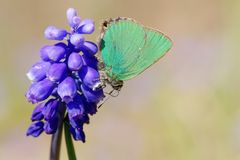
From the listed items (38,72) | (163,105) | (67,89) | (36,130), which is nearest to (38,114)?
(36,130)

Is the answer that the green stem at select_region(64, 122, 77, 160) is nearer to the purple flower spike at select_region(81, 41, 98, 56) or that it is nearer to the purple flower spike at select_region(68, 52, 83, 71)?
the purple flower spike at select_region(68, 52, 83, 71)

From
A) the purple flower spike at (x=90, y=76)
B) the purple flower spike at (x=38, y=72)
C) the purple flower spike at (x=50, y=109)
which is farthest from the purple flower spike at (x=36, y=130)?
the purple flower spike at (x=90, y=76)

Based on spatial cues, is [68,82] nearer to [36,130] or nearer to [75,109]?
[75,109]

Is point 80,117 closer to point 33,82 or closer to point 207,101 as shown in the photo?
point 33,82

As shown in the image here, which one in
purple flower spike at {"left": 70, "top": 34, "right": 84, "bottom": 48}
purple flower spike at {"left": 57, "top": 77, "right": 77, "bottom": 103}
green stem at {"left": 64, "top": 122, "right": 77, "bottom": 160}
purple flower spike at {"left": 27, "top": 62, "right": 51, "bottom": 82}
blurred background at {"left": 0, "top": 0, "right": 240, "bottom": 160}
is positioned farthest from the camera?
blurred background at {"left": 0, "top": 0, "right": 240, "bottom": 160}

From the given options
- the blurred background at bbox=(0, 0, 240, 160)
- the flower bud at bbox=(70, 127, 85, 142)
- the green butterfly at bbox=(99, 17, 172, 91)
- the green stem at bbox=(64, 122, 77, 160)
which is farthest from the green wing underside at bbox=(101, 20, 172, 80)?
the blurred background at bbox=(0, 0, 240, 160)

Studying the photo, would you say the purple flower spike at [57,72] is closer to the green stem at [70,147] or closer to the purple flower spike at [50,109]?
the purple flower spike at [50,109]

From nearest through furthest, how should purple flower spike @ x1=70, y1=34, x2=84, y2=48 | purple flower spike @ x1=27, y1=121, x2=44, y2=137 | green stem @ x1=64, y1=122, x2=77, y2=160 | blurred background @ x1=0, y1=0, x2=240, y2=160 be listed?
green stem @ x1=64, y1=122, x2=77, y2=160 < purple flower spike @ x1=70, y1=34, x2=84, y2=48 < purple flower spike @ x1=27, y1=121, x2=44, y2=137 < blurred background @ x1=0, y1=0, x2=240, y2=160
